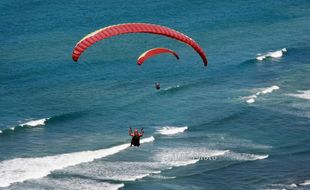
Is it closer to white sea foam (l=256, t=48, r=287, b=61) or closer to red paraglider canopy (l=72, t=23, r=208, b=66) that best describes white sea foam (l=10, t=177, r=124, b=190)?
red paraglider canopy (l=72, t=23, r=208, b=66)

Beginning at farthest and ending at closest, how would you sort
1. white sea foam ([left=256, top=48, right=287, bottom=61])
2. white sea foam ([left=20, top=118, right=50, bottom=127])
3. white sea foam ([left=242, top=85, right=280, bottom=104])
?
white sea foam ([left=256, top=48, right=287, bottom=61])
white sea foam ([left=242, top=85, right=280, bottom=104])
white sea foam ([left=20, top=118, right=50, bottom=127])

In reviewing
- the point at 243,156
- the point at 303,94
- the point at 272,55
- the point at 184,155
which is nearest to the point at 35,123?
the point at 184,155

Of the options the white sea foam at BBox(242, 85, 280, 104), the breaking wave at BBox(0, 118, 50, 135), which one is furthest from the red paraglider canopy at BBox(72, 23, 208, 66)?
the white sea foam at BBox(242, 85, 280, 104)

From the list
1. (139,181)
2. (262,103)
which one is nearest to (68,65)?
(262,103)

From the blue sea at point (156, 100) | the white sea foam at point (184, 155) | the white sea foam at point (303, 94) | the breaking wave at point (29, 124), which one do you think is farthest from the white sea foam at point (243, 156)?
the breaking wave at point (29, 124)

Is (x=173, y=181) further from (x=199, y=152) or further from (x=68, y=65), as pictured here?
(x=68, y=65)

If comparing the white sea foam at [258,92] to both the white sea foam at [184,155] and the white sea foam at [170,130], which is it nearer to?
the white sea foam at [170,130]
